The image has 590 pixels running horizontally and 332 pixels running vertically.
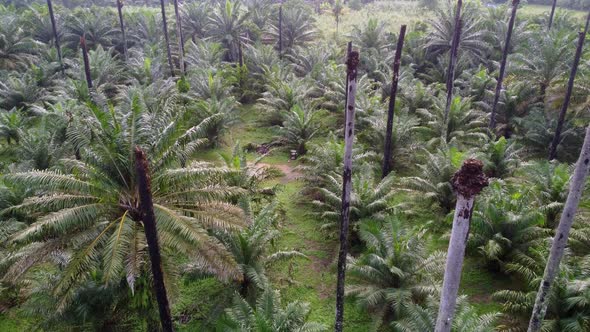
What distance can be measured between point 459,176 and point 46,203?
6.61 metres

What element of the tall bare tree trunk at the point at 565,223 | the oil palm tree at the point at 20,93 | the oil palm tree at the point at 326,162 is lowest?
the oil palm tree at the point at 326,162

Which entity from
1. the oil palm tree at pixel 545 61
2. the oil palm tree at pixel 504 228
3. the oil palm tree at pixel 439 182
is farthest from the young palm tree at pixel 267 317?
the oil palm tree at pixel 545 61

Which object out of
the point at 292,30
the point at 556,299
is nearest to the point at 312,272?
the point at 556,299

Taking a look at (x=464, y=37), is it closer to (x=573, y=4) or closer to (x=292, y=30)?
(x=292, y=30)

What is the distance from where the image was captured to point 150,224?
541 cm

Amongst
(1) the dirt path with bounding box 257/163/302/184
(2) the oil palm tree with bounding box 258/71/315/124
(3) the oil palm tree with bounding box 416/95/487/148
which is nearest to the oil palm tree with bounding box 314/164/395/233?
(1) the dirt path with bounding box 257/163/302/184

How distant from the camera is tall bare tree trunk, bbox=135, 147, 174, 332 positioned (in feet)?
16.5

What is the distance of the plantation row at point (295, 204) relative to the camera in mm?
7051

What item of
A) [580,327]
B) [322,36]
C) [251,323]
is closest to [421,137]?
[580,327]

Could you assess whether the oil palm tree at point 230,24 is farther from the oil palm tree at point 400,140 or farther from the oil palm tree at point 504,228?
the oil palm tree at point 504,228

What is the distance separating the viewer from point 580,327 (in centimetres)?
703

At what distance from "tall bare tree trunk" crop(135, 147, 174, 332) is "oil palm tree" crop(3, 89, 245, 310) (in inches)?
36.1

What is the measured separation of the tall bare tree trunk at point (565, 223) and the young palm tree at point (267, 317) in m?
3.31

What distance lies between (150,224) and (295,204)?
26.6ft
